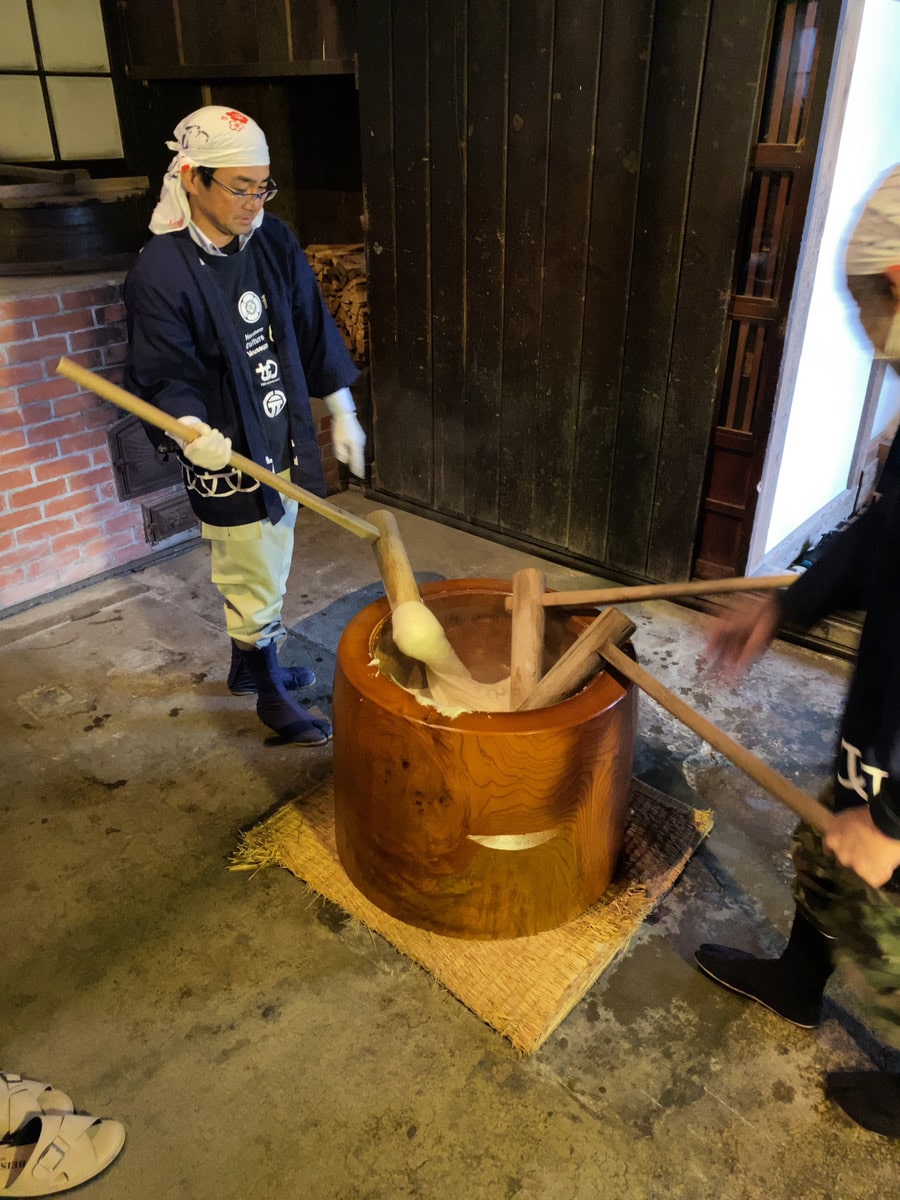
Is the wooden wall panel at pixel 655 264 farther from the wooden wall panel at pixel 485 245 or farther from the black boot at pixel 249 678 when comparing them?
the black boot at pixel 249 678

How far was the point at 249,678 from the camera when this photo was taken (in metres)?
3.08

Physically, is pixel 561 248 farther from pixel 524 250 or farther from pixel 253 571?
pixel 253 571

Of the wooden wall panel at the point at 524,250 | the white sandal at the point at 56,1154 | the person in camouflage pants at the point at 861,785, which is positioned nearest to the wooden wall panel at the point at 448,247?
the wooden wall panel at the point at 524,250

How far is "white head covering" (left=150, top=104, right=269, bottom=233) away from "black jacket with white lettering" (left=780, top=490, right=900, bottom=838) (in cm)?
175

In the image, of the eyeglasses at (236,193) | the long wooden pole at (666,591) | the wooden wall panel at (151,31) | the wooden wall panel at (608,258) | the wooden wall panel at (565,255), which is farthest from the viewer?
the wooden wall panel at (151,31)

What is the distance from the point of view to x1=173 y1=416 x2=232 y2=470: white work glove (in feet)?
7.42

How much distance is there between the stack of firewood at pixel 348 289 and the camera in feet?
14.5

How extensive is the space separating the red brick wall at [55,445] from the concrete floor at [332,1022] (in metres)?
0.91

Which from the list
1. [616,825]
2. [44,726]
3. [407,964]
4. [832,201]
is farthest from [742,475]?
[44,726]

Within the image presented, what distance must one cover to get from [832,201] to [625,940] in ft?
8.38

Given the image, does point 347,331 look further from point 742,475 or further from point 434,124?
point 742,475

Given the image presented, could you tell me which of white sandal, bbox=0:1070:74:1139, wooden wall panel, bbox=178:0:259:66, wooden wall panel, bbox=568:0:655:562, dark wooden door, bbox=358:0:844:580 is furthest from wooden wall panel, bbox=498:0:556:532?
white sandal, bbox=0:1070:74:1139

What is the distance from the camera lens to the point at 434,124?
Answer: 3697 mm

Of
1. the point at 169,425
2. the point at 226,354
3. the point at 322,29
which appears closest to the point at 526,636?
the point at 169,425
